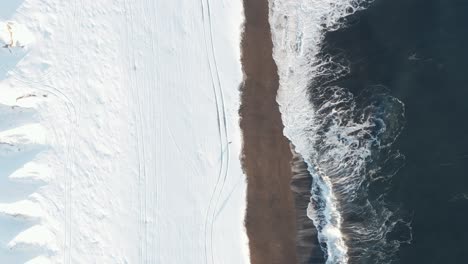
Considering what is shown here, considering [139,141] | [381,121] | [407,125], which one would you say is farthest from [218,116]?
[407,125]

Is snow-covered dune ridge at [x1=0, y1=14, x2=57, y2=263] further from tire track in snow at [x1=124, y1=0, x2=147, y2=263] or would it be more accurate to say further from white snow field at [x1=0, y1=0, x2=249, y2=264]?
tire track in snow at [x1=124, y1=0, x2=147, y2=263]

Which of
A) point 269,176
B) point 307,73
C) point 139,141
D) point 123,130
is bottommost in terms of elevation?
point 269,176

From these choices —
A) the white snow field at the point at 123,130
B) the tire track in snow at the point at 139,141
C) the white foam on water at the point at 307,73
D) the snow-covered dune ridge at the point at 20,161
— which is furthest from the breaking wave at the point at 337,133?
the snow-covered dune ridge at the point at 20,161

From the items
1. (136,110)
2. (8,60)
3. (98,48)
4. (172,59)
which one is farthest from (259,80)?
(8,60)

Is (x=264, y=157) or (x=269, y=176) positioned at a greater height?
(x=264, y=157)

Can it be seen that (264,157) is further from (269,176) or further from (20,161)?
(20,161)

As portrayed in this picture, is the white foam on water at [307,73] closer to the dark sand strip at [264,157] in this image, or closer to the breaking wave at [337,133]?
the breaking wave at [337,133]

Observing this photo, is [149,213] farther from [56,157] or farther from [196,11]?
[196,11]

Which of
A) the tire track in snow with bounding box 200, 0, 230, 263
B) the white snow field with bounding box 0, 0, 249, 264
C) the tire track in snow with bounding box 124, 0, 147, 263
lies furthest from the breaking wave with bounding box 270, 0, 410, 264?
the tire track in snow with bounding box 124, 0, 147, 263
